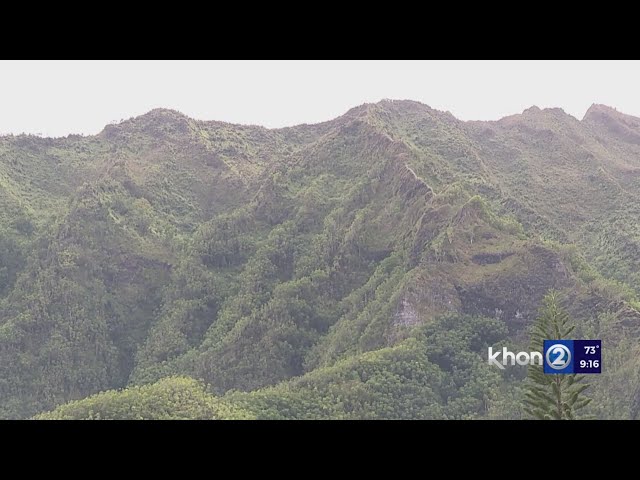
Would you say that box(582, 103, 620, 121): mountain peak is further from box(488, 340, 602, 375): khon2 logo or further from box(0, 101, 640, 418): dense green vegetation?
box(488, 340, 602, 375): khon2 logo

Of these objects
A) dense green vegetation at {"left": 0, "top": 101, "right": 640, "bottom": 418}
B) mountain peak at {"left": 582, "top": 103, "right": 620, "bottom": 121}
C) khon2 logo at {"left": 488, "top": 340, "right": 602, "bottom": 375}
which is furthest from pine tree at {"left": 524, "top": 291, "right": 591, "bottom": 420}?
mountain peak at {"left": 582, "top": 103, "right": 620, "bottom": 121}

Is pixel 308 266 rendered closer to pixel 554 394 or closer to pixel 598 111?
pixel 554 394

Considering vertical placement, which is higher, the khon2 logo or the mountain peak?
the mountain peak

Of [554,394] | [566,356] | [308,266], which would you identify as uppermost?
[308,266]

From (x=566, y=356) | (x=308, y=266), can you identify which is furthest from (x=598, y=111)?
(x=566, y=356)

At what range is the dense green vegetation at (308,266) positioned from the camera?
67.0 feet

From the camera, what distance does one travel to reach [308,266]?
3069 cm

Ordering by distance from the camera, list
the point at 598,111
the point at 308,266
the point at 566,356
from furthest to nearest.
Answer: the point at 598,111 < the point at 308,266 < the point at 566,356

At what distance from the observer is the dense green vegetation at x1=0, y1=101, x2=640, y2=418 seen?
2042 cm

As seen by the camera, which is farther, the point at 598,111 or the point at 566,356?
the point at 598,111

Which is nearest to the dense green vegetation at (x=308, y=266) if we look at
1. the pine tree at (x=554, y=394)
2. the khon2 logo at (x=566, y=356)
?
the khon2 logo at (x=566, y=356)
